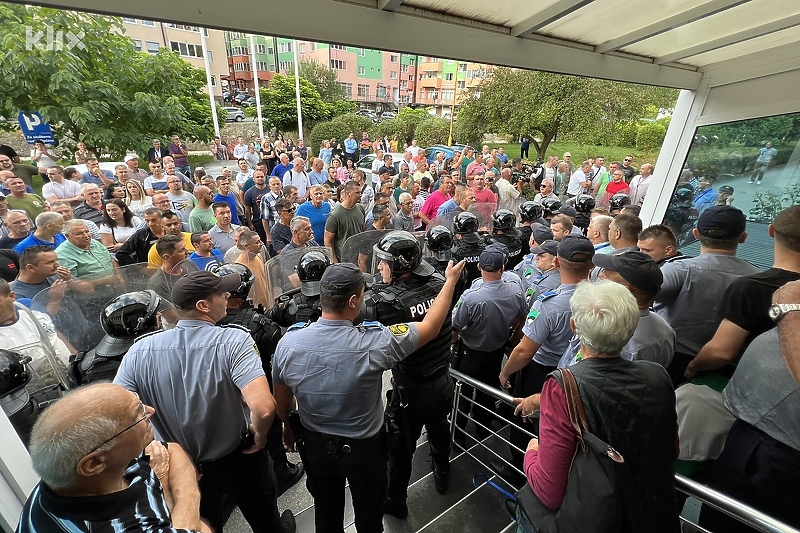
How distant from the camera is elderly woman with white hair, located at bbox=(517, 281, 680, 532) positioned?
1.42m

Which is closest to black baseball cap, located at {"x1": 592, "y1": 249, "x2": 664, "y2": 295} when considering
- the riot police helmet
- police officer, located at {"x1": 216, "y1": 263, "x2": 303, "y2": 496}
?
police officer, located at {"x1": 216, "y1": 263, "x2": 303, "y2": 496}

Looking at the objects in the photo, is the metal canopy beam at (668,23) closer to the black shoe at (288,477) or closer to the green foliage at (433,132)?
the black shoe at (288,477)

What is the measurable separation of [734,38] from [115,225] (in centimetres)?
786

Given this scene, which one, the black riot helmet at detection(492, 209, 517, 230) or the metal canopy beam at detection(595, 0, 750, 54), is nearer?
the metal canopy beam at detection(595, 0, 750, 54)

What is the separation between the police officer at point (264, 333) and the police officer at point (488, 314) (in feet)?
5.37

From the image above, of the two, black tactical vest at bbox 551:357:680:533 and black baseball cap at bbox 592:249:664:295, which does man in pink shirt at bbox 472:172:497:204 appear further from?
black tactical vest at bbox 551:357:680:533

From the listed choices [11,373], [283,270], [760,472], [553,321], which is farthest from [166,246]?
[760,472]

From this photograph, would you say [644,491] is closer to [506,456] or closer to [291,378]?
[291,378]

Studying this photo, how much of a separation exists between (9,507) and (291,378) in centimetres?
133

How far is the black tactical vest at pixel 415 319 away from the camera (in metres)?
2.67

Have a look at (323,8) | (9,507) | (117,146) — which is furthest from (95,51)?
(9,507)

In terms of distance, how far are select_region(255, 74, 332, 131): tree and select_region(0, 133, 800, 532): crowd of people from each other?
3004 cm

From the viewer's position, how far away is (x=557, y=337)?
2.90 meters

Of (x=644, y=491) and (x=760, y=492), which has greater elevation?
(x=644, y=491)
